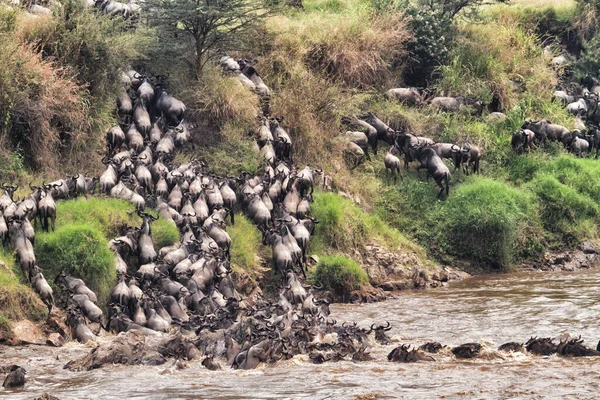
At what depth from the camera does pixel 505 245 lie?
73.2 feet

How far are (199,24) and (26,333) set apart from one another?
1108 centimetres

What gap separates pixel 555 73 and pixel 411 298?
12885 millimetres

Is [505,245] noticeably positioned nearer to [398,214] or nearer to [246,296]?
[398,214]

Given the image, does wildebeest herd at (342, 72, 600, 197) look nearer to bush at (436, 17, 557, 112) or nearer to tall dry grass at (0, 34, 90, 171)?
bush at (436, 17, 557, 112)

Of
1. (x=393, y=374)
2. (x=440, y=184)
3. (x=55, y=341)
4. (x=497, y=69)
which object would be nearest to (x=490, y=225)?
(x=440, y=184)

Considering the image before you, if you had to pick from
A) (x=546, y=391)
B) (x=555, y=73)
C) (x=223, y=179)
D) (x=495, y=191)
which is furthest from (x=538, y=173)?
(x=546, y=391)

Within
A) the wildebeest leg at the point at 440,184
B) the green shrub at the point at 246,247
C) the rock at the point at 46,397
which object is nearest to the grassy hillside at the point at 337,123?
the green shrub at the point at 246,247

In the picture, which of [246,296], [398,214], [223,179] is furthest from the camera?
[398,214]

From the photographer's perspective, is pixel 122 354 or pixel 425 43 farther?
pixel 425 43

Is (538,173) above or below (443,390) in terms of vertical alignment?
below

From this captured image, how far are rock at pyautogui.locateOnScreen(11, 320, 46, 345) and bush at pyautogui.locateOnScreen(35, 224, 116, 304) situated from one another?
1389mm

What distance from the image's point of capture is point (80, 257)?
667 inches

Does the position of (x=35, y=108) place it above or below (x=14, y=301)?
above

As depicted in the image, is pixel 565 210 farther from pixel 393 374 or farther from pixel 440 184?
pixel 393 374
